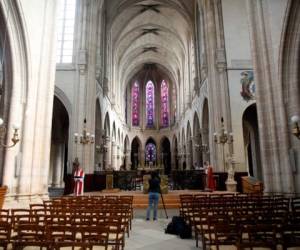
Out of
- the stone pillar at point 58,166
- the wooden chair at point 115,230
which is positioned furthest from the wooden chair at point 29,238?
the stone pillar at point 58,166

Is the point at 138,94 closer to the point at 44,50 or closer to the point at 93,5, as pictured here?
the point at 93,5

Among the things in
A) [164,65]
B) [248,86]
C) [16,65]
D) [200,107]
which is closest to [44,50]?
[16,65]

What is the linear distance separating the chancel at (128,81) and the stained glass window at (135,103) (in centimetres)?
330

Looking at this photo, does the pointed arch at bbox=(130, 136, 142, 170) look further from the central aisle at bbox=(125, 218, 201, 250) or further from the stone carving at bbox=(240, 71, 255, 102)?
the central aisle at bbox=(125, 218, 201, 250)

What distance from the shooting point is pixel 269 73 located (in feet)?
31.3

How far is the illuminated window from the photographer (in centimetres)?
1794

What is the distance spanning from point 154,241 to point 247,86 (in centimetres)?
1457

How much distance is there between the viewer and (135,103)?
1672 inches

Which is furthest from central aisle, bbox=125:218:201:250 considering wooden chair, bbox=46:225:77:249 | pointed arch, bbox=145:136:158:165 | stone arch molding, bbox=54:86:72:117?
pointed arch, bbox=145:136:158:165

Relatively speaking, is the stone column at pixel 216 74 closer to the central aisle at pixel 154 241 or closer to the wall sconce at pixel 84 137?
the wall sconce at pixel 84 137

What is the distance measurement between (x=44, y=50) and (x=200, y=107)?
47.5 ft

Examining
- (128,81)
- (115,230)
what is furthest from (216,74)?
(128,81)

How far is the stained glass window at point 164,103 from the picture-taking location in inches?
1670

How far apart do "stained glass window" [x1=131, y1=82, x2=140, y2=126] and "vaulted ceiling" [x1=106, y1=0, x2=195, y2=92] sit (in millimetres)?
3983
